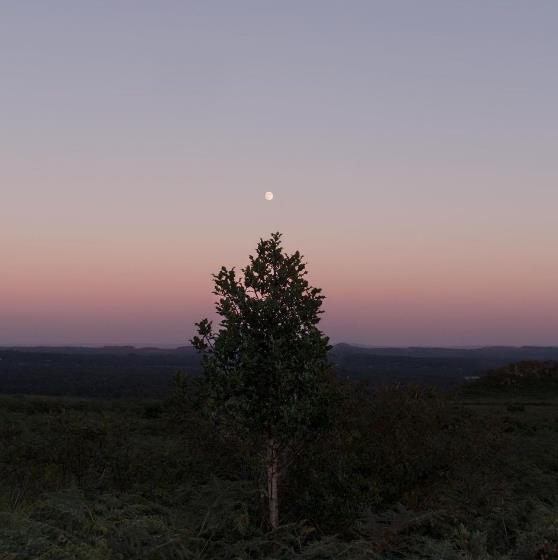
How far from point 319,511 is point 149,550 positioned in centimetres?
404

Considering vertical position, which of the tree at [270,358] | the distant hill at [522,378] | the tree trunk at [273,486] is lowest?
the distant hill at [522,378]

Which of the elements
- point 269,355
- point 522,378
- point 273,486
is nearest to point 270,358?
point 269,355

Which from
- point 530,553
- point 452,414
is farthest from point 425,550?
point 452,414

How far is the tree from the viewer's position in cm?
1136

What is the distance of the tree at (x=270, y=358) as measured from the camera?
37.3 ft

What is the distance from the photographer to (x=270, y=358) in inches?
445

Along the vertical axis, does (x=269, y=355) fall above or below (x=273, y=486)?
above

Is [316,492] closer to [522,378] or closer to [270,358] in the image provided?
[270,358]

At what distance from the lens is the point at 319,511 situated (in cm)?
1324

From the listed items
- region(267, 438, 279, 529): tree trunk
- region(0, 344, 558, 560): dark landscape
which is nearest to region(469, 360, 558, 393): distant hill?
region(0, 344, 558, 560): dark landscape

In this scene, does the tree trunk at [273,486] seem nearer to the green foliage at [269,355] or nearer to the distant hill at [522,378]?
the green foliage at [269,355]

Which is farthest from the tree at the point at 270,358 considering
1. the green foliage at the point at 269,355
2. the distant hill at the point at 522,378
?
the distant hill at the point at 522,378

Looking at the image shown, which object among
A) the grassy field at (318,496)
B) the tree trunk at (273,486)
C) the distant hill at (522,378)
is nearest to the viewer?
the grassy field at (318,496)

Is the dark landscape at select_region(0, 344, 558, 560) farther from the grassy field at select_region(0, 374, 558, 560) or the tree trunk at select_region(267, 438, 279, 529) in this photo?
the tree trunk at select_region(267, 438, 279, 529)
